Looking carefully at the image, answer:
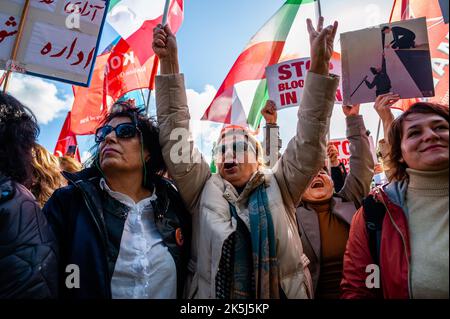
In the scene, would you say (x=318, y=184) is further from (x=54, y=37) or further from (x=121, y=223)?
(x=54, y=37)

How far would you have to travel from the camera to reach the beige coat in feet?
5.81

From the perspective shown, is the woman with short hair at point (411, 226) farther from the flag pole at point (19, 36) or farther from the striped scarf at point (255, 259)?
the flag pole at point (19, 36)

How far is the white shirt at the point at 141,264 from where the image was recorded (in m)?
1.72

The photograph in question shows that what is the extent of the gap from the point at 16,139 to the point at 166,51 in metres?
0.99

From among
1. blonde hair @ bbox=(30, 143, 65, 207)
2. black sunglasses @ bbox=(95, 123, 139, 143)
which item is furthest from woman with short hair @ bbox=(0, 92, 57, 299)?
blonde hair @ bbox=(30, 143, 65, 207)

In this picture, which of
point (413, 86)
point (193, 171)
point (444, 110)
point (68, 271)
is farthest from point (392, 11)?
point (68, 271)

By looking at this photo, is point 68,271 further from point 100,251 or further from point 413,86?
point 413,86

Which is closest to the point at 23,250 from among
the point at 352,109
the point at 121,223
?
the point at 121,223

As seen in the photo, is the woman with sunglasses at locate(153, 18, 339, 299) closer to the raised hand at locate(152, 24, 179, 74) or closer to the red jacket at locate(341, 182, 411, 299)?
the raised hand at locate(152, 24, 179, 74)

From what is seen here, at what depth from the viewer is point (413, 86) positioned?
2375 mm

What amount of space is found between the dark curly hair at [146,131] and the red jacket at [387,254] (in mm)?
1330

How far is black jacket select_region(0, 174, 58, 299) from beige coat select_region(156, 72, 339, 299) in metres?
0.71

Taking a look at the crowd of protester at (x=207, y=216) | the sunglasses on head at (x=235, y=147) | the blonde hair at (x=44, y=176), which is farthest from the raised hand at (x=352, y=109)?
the blonde hair at (x=44, y=176)

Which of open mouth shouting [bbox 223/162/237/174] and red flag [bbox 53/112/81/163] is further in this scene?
red flag [bbox 53/112/81/163]
